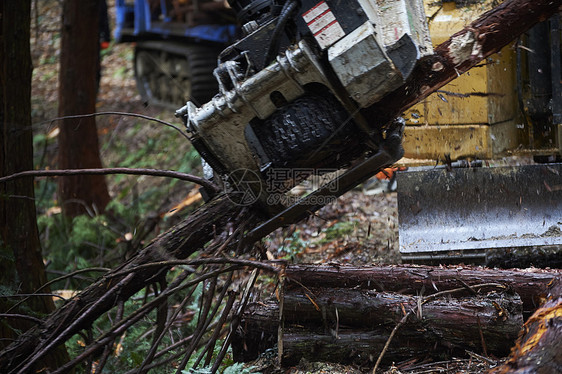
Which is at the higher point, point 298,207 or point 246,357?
point 298,207

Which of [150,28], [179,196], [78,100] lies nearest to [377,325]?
[179,196]

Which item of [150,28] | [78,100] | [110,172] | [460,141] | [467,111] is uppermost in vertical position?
[150,28]

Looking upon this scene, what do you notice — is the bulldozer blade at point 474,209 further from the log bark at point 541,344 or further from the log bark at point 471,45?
the log bark at point 541,344

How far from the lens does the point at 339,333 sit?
262cm

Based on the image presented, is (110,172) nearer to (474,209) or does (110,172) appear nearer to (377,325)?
(377,325)

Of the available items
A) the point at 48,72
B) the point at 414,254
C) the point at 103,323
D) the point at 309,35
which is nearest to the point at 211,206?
the point at 309,35

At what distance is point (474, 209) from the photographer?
3.63 metres

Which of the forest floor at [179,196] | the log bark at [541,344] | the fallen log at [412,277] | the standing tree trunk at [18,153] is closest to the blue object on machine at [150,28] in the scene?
Answer: the forest floor at [179,196]

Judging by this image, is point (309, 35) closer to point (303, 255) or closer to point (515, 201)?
point (515, 201)

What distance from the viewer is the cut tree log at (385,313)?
8.09ft

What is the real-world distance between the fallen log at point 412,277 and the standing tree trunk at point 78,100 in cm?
407

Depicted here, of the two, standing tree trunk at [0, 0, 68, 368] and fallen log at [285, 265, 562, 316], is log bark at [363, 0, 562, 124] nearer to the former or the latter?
fallen log at [285, 265, 562, 316]

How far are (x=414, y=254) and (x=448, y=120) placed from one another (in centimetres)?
87

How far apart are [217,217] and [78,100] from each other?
408 cm
